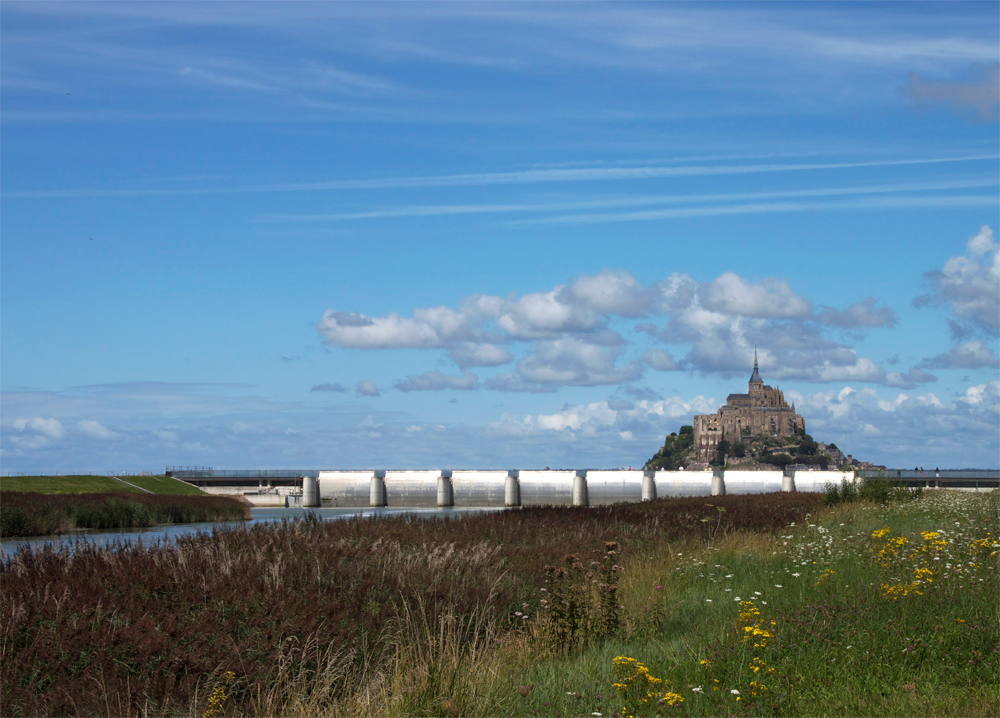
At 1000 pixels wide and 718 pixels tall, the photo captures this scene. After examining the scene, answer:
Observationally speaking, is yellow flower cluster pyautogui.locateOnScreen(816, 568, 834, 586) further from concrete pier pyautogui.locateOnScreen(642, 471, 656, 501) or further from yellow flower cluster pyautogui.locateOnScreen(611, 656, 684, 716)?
concrete pier pyautogui.locateOnScreen(642, 471, 656, 501)

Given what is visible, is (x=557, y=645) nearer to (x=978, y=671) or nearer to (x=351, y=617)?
(x=351, y=617)

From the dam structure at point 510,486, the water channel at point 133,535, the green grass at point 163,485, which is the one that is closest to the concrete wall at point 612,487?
the dam structure at point 510,486

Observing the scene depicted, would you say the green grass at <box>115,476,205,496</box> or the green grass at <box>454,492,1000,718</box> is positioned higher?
the green grass at <box>115,476,205,496</box>

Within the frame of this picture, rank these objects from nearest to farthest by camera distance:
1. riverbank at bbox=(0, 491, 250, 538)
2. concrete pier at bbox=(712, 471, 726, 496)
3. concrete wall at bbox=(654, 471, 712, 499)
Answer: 1. riverbank at bbox=(0, 491, 250, 538)
2. concrete pier at bbox=(712, 471, 726, 496)
3. concrete wall at bbox=(654, 471, 712, 499)

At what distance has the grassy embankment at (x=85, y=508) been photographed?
43.9 metres

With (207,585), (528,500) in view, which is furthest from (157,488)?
(207,585)

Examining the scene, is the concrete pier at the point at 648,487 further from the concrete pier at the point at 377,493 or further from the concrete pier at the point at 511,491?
the concrete pier at the point at 377,493

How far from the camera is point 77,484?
246 ft

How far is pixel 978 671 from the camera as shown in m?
9.40

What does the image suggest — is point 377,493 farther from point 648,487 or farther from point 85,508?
point 85,508

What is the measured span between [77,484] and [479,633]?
71.9 meters

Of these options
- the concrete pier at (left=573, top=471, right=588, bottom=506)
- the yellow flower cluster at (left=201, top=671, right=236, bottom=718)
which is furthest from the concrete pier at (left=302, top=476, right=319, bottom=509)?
the yellow flower cluster at (left=201, top=671, right=236, bottom=718)

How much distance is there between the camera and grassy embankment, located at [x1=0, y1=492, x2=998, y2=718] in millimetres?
8734

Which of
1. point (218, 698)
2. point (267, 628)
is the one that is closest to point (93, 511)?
point (267, 628)
